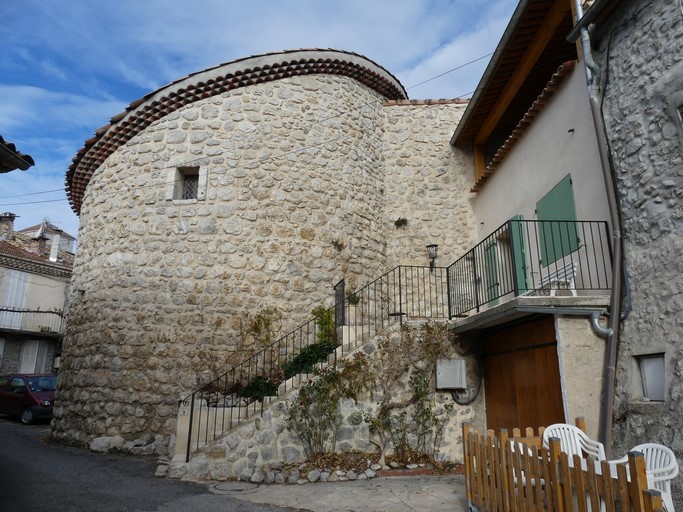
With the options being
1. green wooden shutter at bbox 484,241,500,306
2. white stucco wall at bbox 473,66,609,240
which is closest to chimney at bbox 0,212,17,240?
white stucco wall at bbox 473,66,609,240

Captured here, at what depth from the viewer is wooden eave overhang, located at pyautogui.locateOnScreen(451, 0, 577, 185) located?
763 cm

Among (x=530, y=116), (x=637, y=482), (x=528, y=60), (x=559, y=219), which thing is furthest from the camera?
(x=528, y=60)

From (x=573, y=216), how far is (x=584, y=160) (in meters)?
0.78

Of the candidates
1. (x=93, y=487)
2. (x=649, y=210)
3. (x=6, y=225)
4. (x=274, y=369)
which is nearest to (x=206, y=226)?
(x=274, y=369)

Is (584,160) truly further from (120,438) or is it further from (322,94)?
(120,438)

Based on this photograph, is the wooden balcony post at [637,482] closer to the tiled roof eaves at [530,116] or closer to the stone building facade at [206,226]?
the tiled roof eaves at [530,116]

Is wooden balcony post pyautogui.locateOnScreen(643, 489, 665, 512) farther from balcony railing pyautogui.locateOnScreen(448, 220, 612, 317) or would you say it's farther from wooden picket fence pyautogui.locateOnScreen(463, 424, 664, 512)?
balcony railing pyautogui.locateOnScreen(448, 220, 612, 317)

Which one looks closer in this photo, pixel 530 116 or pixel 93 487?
pixel 93 487

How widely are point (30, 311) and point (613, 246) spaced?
21.6 m

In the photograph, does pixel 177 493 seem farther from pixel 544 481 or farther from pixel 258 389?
pixel 544 481

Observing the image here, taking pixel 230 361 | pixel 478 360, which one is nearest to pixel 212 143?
pixel 230 361

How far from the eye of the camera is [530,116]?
812 cm

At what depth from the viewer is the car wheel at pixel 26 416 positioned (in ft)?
43.1

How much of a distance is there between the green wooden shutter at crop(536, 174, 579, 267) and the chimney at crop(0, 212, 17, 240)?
24715 mm
